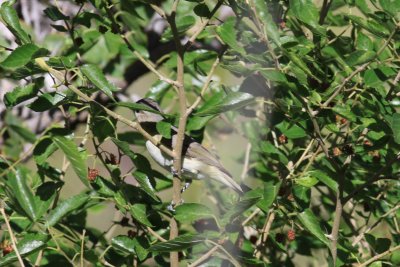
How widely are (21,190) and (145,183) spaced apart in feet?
1.14

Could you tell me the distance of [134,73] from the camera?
3713 mm

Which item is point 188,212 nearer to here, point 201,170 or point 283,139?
point 283,139

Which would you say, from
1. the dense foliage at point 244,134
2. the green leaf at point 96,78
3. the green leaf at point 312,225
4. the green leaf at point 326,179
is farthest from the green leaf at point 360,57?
the green leaf at point 96,78

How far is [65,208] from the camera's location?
2.14 meters

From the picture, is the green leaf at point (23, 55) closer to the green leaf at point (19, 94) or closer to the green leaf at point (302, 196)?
the green leaf at point (19, 94)

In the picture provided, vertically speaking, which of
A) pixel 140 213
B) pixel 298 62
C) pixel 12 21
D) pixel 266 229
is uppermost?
pixel 12 21

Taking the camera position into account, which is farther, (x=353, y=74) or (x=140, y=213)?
(x=140, y=213)

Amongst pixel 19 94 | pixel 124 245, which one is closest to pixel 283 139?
pixel 124 245

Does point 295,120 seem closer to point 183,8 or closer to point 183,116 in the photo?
point 183,116

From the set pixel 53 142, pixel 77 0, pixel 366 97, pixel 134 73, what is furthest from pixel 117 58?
pixel 366 97

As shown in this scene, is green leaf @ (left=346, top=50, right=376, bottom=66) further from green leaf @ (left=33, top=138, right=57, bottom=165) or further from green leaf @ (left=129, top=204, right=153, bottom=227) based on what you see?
green leaf @ (left=33, top=138, right=57, bottom=165)

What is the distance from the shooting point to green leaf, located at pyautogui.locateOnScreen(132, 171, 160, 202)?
77.2 inches

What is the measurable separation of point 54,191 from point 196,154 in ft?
2.95

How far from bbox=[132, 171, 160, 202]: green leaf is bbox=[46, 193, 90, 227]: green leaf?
0.68 feet
